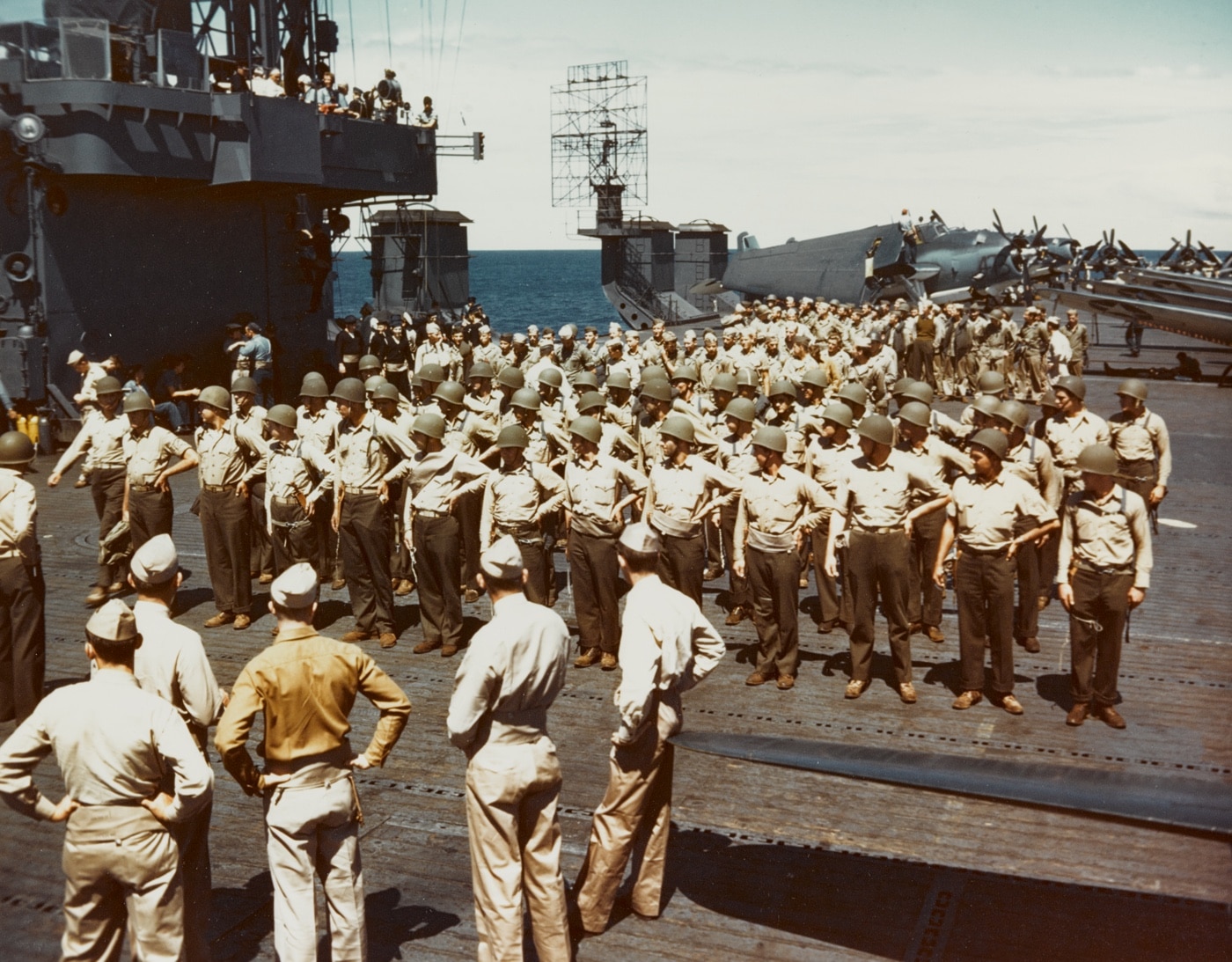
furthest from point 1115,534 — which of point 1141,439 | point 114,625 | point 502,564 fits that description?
point 114,625

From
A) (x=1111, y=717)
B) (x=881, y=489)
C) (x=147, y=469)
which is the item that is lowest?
(x=1111, y=717)

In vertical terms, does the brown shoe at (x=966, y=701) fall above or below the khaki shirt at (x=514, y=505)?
below

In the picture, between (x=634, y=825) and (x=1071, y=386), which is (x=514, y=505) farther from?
(x=1071, y=386)

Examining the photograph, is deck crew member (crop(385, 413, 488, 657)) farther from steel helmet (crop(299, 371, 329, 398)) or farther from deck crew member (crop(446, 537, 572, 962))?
deck crew member (crop(446, 537, 572, 962))

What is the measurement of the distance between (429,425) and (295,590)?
4.35m

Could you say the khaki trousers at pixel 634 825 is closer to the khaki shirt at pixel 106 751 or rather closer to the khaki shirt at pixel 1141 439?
the khaki shirt at pixel 106 751

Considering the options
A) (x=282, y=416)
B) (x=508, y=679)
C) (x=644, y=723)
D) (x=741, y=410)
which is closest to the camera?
(x=508, y=679)

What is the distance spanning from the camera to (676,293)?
48562 mm

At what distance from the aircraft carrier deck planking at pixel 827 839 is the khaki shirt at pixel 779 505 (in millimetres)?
1144

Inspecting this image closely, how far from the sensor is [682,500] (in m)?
8.27

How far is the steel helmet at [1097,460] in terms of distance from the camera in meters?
7.05

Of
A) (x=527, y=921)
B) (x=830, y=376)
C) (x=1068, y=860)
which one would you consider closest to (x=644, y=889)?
(x=527, y=921)

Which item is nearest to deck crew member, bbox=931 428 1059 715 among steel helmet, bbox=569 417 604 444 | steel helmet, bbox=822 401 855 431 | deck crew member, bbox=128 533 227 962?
steel helmet, bbox=822 401 855 431

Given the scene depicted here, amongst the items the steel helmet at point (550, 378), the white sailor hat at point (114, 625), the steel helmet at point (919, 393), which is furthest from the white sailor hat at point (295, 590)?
the steel helmet at point (550, 378)
